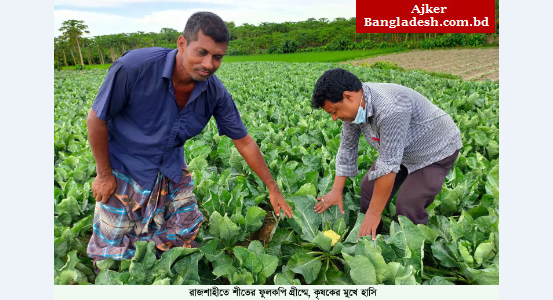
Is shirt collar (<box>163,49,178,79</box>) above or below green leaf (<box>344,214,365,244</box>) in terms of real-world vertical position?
above

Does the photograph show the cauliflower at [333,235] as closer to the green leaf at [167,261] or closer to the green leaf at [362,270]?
the green leaf at [362,270]

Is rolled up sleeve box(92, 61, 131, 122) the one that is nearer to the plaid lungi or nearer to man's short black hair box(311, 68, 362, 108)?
the plaid lungi

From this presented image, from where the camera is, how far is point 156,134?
1982mm

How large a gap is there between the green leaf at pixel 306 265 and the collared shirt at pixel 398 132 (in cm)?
62

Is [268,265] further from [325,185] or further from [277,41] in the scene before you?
[277,41]

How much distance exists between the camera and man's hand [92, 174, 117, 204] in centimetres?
202

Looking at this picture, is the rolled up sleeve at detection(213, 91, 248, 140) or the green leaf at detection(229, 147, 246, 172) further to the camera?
the green leaf at detection(229, 147, 246, 172)

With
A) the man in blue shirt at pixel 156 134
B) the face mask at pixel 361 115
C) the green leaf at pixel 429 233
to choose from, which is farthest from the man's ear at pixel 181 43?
the green leaf at pixel 429 233

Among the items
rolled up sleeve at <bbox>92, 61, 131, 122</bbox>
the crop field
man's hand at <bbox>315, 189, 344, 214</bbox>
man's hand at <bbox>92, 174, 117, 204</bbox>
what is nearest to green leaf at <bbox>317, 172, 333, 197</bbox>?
the crop field

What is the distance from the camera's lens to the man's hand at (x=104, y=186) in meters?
2.02

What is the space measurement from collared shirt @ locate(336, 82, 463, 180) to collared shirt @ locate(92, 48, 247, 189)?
80 centimetres

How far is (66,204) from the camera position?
2635 mm

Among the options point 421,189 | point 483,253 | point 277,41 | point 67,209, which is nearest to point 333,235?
point 421,189

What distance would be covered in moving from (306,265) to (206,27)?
1.44m
